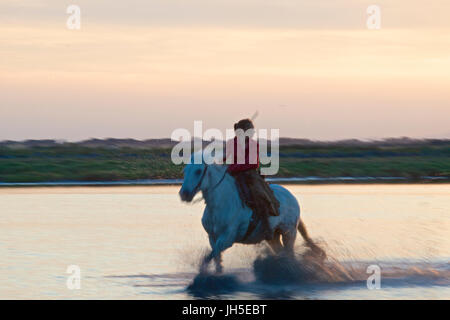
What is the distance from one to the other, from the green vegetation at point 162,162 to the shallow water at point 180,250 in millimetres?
15574

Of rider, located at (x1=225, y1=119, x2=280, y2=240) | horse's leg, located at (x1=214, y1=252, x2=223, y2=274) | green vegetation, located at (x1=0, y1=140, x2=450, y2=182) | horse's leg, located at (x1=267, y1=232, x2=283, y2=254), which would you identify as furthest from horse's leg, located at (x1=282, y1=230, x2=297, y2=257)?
green vegetation, located at (x1=0, y1=140, x2=450, y2=182)

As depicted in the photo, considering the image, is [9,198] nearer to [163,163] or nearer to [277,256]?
[277,256]

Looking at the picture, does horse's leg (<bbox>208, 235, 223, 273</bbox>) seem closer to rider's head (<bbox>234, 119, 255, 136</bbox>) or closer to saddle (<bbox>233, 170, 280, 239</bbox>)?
saddle (<bbox>233, 170, 280, 239</bbox>)

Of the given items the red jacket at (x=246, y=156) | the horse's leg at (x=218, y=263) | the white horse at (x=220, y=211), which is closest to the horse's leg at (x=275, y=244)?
the white horse at (x=220, y=211)

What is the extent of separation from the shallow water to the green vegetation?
613 inches

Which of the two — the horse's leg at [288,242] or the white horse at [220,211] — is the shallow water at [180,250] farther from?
the white horse at [220,211]

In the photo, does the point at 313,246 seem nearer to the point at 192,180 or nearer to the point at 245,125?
the point at 245,125

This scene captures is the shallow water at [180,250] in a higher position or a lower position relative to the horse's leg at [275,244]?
lower

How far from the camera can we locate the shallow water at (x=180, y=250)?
449 inches

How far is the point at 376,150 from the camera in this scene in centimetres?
5872

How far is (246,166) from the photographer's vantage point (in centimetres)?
1187

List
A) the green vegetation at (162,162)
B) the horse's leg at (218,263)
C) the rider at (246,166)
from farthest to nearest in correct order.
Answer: the green vegetation at (162,162), the rider at (246,166), the horse's leg at (218,263)

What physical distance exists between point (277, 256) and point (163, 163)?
34460mm

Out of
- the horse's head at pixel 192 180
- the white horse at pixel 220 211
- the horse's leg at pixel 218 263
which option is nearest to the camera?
the horse's head at pixel 192 180
